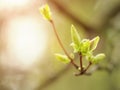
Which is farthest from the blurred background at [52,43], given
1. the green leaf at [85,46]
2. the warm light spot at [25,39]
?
the green leaf at [85,46]

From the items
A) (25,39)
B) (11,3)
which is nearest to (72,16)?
(11,3)

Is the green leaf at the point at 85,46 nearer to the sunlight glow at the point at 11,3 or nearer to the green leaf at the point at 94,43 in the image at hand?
the green leaf at the point at 94,43

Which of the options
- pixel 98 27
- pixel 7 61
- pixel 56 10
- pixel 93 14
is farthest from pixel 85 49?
pixel 7 61

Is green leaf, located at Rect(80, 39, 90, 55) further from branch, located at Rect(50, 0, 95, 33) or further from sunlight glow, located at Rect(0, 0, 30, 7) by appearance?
sunlight glow, located at Rect(0, 0, 30, 7)

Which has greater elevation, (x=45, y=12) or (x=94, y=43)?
(x=45, y=12)

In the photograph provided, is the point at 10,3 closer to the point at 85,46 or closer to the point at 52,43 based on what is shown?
the point at 52,43

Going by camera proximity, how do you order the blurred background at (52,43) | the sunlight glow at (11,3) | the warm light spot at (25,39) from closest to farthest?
1. the blurred background at (52,43)
2. the sunlight glow at (11,3)
3. the warm light spot at (25,39)

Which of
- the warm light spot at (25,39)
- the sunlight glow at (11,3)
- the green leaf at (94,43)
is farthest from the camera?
the warm light spot at (25,39)
